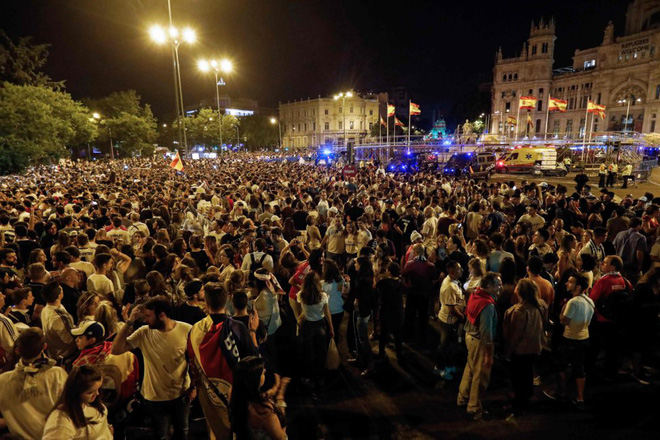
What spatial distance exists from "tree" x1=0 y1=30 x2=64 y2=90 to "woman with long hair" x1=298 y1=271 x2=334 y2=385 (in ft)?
134

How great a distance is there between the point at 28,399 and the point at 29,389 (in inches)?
2.9

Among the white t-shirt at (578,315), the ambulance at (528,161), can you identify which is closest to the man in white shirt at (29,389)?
the white t-shirt at (578,315)

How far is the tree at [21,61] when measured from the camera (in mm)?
34750

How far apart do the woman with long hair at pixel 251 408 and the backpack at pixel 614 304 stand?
444 cm

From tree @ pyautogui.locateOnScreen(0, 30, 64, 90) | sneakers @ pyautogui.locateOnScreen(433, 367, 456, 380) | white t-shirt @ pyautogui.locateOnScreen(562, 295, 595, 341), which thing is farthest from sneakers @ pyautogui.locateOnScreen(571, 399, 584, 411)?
tree @ pyautogui.locateOnScreen(0, 30, 64, 90)

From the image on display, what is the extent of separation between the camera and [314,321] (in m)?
4.80

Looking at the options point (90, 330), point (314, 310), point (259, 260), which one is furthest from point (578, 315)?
point (90, 330)

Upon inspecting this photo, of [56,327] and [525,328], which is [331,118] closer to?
[525,328]

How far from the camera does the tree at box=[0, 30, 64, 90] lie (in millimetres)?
34750

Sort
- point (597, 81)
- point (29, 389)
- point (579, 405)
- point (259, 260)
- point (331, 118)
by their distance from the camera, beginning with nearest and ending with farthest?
point (29, 389), point (579, 405), point (259, 260), point (597, 81), point (331, 118)

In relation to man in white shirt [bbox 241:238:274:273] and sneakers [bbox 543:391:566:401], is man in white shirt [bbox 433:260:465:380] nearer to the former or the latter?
sneakers [bbox 543:391:566:401]

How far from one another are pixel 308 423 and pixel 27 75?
45445 mm

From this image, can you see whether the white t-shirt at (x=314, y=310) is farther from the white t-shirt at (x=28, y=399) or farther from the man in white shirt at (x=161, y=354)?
the white t-shirt at (x=28, y=399)

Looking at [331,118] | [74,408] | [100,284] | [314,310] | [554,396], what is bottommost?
[554,396]
